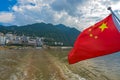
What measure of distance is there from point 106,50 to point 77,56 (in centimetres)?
111

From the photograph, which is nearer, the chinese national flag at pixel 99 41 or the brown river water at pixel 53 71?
the chinese national flag at pixel 99 41

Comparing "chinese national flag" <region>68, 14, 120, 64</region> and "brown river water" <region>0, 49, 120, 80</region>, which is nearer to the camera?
"chinese national flag" <region>68, 14, 120, 64</region>

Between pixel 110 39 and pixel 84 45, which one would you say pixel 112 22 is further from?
pixel 84 45

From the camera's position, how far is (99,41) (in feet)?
31.8

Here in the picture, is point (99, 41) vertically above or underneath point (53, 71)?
above

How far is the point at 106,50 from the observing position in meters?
9.62

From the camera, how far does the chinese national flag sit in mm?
9516

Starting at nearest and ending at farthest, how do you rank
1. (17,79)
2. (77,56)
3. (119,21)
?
(119,21) → (77,56) → (17,79)

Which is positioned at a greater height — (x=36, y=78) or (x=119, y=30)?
(x=119, y=30)

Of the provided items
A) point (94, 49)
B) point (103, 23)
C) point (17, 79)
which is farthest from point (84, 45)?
point (17, 79)

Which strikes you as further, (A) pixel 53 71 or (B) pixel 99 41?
(A) pixel 53 71

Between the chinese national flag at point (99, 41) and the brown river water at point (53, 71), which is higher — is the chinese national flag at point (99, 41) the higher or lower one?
the higher one

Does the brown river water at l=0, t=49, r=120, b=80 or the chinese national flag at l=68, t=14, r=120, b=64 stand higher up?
the chinese national flag at l=68, t=14, r=120, b=64

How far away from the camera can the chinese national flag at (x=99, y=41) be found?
952 centimetres
